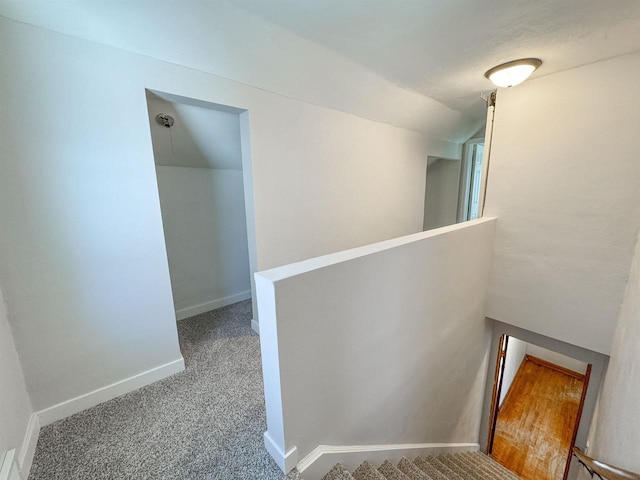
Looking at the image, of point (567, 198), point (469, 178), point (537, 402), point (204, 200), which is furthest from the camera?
point (469, 178)

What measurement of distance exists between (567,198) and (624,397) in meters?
1.57

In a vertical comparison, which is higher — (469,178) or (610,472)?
(469,178)

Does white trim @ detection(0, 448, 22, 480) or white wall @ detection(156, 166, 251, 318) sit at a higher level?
white wall @ detection(156, 166, 251, 318)

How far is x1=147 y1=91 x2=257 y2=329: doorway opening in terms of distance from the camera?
6.73ft

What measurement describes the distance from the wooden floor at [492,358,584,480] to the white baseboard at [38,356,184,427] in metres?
4.66

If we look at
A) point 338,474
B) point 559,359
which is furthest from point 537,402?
point 338,474

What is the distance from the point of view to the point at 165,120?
6.40ft

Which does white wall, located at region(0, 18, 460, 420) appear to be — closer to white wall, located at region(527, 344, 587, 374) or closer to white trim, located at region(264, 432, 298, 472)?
white trim, located at region(264, 432, 298, 472)

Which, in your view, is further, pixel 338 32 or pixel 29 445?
pixel 338 32

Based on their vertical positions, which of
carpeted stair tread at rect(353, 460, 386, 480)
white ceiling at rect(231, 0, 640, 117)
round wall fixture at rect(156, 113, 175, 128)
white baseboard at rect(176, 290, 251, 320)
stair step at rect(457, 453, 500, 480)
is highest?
white ceiling at rect(231, 0, 640, 117)

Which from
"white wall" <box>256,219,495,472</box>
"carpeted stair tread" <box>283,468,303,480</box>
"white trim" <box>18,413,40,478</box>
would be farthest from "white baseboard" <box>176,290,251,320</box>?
"carpeted stair tread" <box>283,468,303,480</box>

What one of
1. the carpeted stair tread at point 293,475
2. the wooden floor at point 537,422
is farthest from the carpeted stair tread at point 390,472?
the wooden floor at point 537,422

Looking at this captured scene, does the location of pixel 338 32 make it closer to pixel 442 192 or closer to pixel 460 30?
pixel 460 30

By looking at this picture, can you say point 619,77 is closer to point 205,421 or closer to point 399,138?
point 399,138
